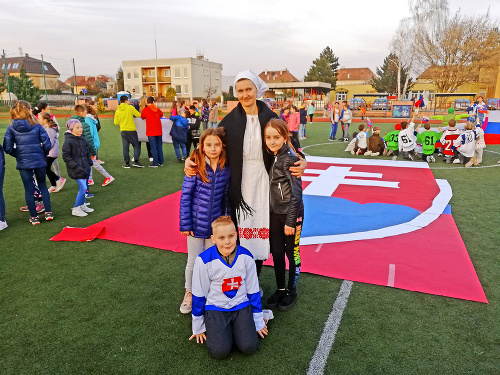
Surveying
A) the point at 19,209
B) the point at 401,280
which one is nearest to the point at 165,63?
the point at 19,209

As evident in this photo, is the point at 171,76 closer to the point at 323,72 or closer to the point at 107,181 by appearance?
the point at 323,72

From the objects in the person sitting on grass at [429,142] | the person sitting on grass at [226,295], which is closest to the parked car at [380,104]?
the person sitting on grass at [429,142]

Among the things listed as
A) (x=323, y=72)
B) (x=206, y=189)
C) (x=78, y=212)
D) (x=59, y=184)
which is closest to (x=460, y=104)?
(x=59, y=184)

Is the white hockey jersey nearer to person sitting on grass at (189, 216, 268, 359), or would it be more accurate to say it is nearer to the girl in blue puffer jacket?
person sitting on grass at (189, 216, 268, 359)

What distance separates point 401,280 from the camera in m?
4.01

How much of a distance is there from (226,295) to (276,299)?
808 millimetres

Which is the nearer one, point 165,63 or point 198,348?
point 198,348

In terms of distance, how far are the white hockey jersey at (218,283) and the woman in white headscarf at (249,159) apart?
41 centimetres

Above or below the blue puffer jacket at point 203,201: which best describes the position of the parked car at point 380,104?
above

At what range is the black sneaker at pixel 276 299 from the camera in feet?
11.6

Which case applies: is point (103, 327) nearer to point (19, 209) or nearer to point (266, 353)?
point (266, 353)

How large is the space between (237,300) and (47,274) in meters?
2.59

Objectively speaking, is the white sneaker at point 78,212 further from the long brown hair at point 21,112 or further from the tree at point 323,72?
the tree at point 323,72

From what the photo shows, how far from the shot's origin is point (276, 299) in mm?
3578
